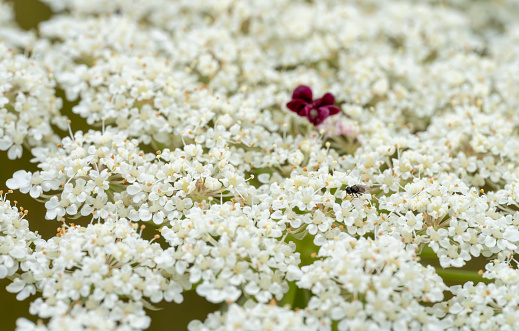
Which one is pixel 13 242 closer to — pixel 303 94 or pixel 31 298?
pixel 31 298

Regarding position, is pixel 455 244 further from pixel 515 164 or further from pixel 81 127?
pixel 81 127

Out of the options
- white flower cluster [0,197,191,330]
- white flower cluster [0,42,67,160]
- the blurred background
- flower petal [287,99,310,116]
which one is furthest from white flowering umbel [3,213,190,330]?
flower petal [287,99,310,116]

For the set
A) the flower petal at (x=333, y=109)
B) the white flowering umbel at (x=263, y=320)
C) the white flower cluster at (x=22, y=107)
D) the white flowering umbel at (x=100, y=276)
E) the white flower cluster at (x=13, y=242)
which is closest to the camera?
the white flowering umbel at (x=263, y=320)

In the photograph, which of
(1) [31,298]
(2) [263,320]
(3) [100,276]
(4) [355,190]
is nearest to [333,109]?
(4) [355,190]

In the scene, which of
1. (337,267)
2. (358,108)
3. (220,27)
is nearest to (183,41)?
(220,27)

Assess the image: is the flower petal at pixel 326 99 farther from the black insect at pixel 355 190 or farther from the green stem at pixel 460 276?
the green stem at pixel 460 276

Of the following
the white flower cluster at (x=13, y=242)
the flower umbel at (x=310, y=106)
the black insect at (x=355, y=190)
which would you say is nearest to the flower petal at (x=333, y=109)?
the flower umbel at (x=310, y=106)
